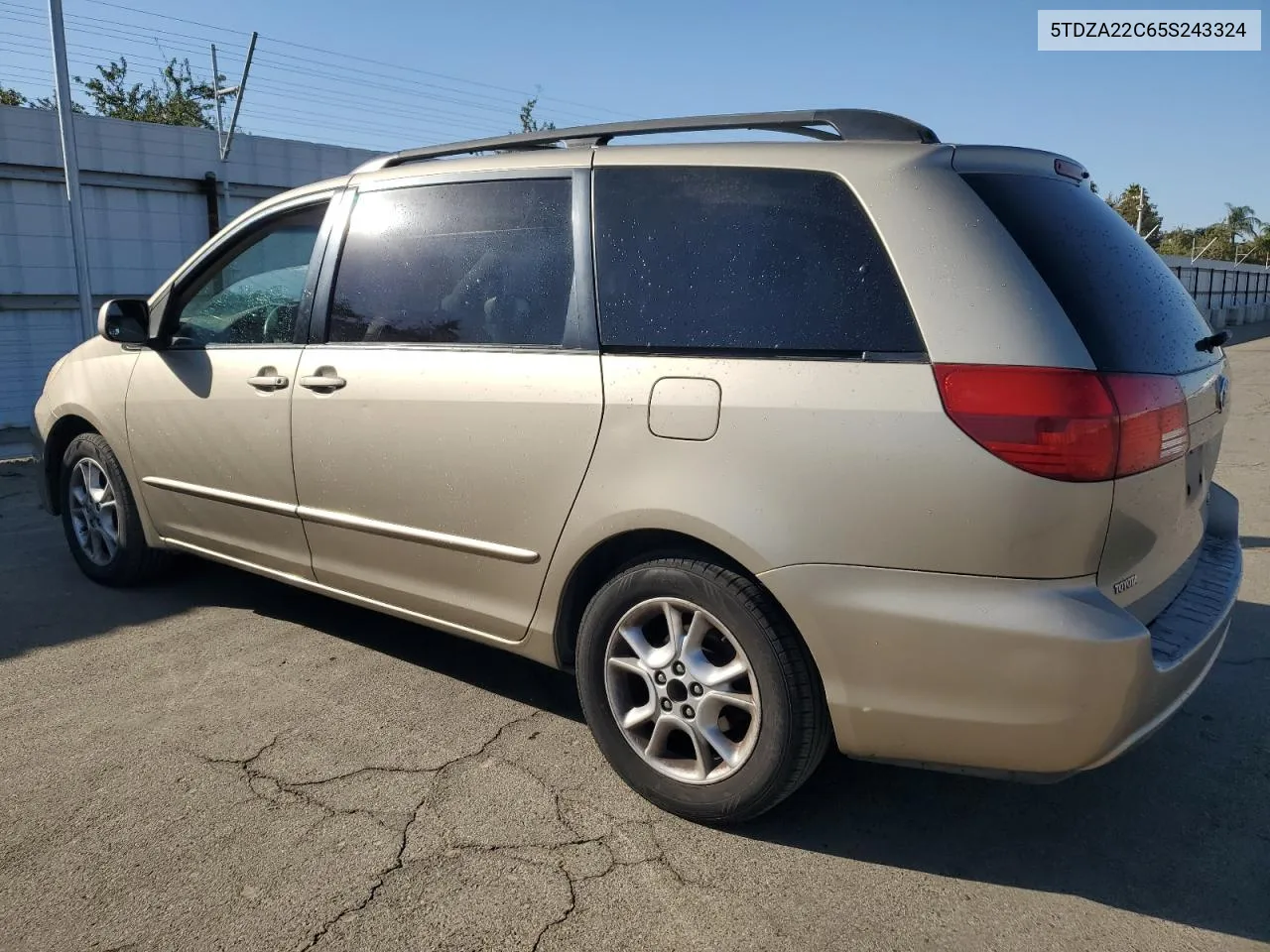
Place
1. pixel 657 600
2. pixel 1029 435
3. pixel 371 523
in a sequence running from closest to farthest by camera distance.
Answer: pixel 1029 435 < pixel 657 600 < pixel 371 523

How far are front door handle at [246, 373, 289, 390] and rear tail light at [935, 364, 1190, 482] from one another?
2425 mm

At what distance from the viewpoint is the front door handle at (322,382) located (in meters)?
3.49

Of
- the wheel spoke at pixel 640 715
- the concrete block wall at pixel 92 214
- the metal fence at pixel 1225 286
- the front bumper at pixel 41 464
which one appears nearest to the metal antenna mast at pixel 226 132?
the concrete block wall at pixel 92 214

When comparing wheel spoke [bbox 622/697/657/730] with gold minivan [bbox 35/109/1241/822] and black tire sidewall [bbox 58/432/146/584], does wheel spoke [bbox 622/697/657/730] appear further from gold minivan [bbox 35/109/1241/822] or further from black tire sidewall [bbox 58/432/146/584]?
black tire sidewall [bbox 58/432/146/584]

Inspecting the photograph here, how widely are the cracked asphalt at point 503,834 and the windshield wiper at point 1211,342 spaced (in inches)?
50.4

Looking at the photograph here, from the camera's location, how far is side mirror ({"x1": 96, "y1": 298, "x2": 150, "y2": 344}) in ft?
13.9

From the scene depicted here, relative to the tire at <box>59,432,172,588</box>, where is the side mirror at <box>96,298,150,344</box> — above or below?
above

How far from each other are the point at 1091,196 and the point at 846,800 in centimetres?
187

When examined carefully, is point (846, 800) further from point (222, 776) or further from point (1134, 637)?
point (222, 776)

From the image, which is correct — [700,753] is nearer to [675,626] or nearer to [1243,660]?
[675,626]

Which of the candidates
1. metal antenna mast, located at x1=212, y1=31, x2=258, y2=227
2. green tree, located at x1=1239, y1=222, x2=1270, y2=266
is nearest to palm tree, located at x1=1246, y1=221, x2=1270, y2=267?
green tree, located at x1=1239, y1=222, x2=1270, y2=266

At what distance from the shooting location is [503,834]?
8.87ft

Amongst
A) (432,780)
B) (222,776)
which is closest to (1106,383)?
(432,780)

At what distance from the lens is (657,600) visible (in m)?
2.74
